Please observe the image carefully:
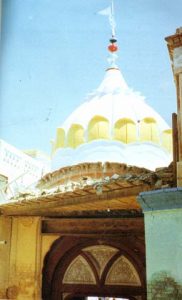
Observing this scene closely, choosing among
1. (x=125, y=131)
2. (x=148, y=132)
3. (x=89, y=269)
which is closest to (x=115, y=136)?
(x=125, y=131)

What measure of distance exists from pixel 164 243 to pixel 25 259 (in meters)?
5.34

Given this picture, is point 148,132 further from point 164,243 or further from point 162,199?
point 164,243

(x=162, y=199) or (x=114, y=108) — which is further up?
(x=114, y=108)

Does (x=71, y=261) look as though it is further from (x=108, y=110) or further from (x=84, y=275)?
(x=108, y=110)

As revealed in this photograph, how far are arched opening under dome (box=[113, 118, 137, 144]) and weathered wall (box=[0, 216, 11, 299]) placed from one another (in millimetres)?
2909

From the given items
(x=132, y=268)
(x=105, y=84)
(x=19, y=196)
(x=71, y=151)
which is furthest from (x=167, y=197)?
(x=105, y=84)

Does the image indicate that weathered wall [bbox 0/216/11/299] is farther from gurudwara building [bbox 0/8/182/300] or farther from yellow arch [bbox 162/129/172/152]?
yellow arch [bbox 162/129/172/152]

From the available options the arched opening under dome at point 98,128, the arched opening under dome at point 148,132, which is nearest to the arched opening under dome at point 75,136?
the arched opening under dome at point 98,128

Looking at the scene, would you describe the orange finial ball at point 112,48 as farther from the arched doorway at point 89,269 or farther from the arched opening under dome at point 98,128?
the arched doorway at point 89,269

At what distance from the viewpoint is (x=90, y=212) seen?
8891mm

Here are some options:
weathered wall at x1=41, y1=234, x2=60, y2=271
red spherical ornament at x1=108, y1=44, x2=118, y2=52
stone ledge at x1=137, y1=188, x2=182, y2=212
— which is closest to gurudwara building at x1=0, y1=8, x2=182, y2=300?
weathered wall at x1=41, y1=234, x2=60, y2=271

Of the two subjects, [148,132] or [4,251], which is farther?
[148,132]

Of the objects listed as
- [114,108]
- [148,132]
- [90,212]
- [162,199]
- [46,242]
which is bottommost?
[46,242]

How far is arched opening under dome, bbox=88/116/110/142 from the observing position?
32.9 feet
